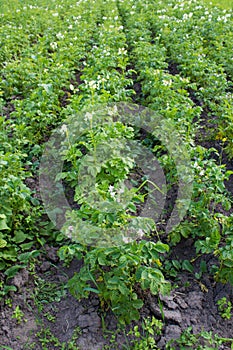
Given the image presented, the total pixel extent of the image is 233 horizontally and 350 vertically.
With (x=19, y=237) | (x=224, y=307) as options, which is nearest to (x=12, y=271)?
(x=19, y=237)

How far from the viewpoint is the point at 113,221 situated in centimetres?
290

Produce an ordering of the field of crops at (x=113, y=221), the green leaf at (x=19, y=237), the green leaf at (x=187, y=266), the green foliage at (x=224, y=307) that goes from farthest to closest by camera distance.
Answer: the green leaf at (x=19, y=237) → the green leaf at (x=187, y=266) → the green foliage at (x=224, y=307) → the field of crops at (x=113, y=221)

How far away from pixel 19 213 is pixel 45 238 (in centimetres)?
32

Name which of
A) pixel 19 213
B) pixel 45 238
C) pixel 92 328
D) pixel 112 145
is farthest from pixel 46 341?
pixel 112 145

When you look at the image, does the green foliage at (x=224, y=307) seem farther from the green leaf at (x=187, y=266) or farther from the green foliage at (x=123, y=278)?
the green foliage at (x=123, y=278)

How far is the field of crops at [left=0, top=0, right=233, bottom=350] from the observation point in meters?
2.92

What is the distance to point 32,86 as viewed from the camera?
6.05 meters

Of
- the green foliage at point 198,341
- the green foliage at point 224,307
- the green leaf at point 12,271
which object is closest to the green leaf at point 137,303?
the green foliage at point 198,341

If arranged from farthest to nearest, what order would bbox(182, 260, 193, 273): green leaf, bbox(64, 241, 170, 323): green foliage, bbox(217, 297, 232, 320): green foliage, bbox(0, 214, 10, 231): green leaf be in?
1. bbox(182, 260, 193, 273): green leaf
2. bbox(0, 214, 10, 231): green leaf
3. bbox(217, 297, 232, 320): green foliage
4. bbox(64, 241, 170, 323): green foliage

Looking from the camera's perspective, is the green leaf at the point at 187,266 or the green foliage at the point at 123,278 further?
the green leaf at the point at 187,266

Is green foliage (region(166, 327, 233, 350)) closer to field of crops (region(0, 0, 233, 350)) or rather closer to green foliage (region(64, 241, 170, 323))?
field of crops (region(0, 0, 233, 350))

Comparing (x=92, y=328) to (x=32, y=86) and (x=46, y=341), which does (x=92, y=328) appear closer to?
(x=46, y=341)

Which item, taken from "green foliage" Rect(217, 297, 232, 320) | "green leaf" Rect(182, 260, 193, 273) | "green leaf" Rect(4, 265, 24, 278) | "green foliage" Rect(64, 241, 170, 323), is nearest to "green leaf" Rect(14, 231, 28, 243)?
"green leaf" Rect(4, 265, 24, 278)

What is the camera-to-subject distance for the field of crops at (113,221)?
2.92m
